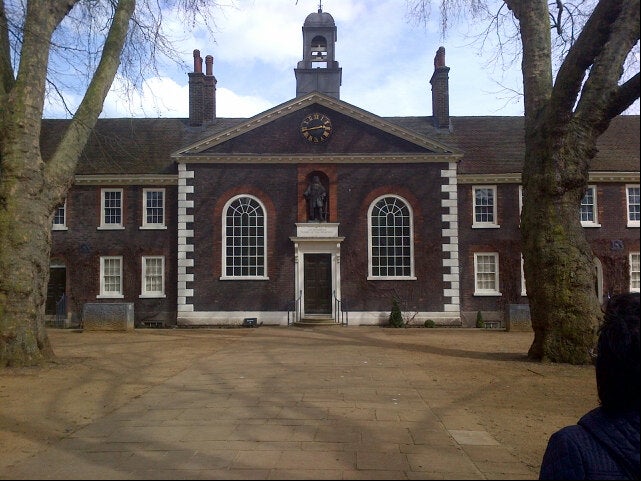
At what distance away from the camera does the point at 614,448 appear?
5.90 ft

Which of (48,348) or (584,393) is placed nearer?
(584,393)

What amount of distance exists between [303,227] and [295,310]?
11.2ft

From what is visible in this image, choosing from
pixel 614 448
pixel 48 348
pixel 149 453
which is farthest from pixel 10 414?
pixel 614 448

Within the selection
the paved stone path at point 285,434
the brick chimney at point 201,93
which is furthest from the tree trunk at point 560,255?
the brick chimney at point 201,93

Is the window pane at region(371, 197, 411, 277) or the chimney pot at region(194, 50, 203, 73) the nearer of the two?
the window pane at region(371, 197, 411, 277)

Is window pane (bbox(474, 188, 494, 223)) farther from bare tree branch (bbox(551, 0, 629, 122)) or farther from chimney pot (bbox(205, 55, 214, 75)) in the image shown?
bare tree branch (bbox(551, 0, 629, 122))

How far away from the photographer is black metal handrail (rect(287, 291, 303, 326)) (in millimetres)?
23922

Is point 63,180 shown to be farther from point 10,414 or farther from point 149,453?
point 149,453

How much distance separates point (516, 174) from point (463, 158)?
249cm

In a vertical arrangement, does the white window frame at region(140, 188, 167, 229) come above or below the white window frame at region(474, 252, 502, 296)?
above

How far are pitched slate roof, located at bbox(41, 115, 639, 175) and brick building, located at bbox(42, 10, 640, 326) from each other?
383 millimetres

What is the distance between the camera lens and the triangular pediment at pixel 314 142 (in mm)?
A: 24250

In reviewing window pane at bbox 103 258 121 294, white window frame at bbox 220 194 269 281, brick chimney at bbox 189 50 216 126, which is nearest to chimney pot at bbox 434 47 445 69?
brick chimney at bbox 189 50 216 126

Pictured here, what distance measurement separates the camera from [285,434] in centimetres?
621
